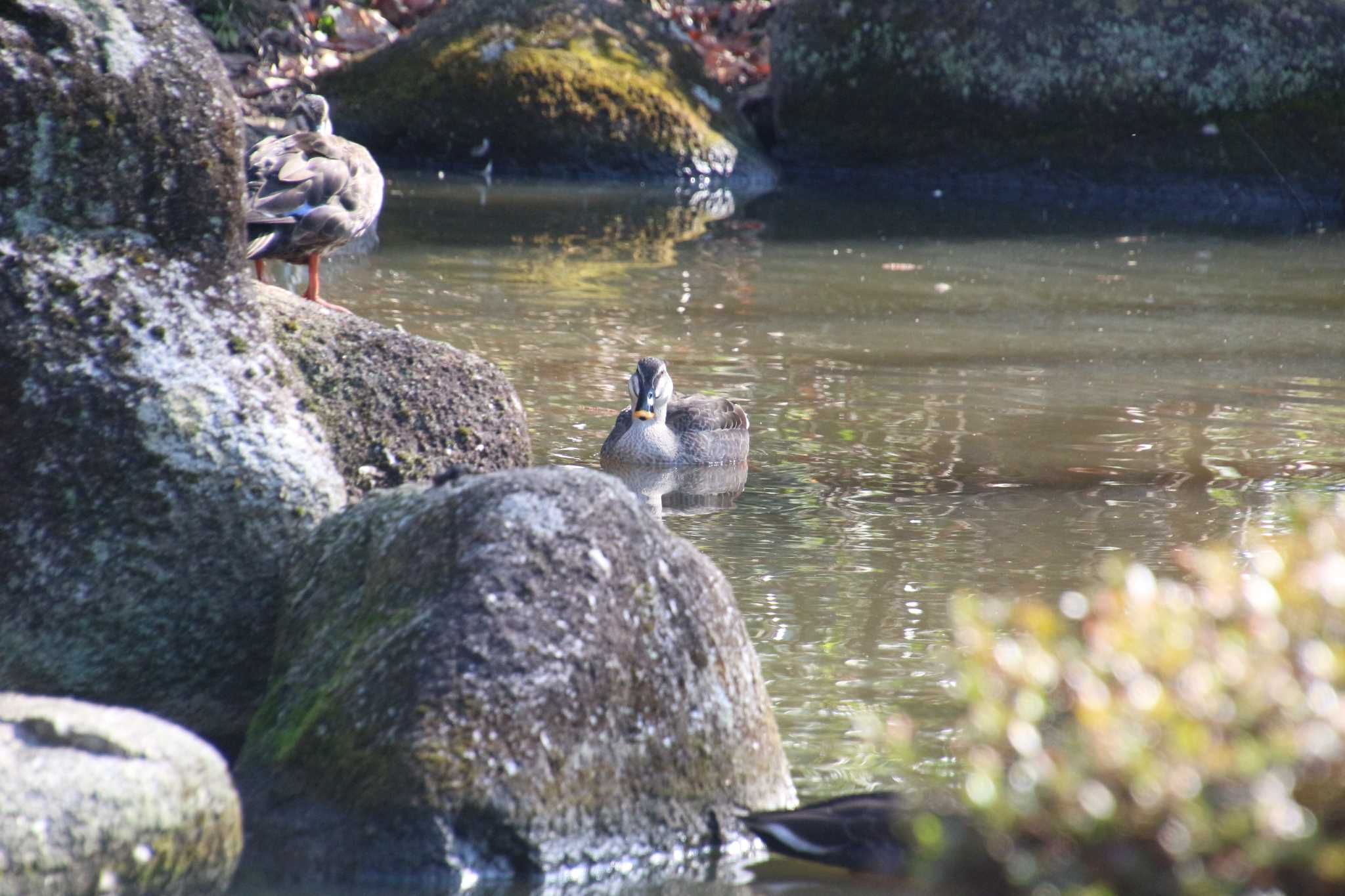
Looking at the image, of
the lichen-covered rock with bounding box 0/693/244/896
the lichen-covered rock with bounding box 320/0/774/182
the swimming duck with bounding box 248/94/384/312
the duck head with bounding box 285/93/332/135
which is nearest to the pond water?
the duck head with bounding box 285/93/332/135

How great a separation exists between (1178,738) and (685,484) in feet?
19.0

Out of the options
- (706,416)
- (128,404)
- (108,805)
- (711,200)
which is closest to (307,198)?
(706,416)

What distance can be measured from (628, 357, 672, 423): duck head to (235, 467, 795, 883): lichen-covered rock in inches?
153

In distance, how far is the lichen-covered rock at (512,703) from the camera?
3.96m

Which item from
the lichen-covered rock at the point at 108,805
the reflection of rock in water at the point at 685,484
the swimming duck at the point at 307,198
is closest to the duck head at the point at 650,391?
the reflection of rock in water at the point at 685,484

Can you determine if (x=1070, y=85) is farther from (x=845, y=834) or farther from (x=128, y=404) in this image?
(x=845, y=834)

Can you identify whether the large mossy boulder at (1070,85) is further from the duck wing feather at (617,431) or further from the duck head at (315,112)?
the duck wing feather at (617,431)

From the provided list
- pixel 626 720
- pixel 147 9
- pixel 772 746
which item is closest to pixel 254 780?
pixel 626 720

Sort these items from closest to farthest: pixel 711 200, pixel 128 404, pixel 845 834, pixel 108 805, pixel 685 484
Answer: pixel 108 805 → pixel 845 834 → pixel 128 404 → pixel 685 484 → pixel 711 200

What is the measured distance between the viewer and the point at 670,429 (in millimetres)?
8547

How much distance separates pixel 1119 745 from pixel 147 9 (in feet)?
11.6

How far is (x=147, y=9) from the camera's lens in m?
4.85

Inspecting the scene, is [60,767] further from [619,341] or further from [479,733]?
[619,341]

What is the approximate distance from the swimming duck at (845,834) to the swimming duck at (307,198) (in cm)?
479
